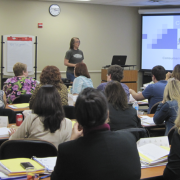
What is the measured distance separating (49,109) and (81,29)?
6.21 m

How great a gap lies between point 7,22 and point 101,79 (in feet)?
10.4

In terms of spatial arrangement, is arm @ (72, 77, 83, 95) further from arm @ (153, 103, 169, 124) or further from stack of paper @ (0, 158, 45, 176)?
stack of paper @ (0, 158, 45, 176)

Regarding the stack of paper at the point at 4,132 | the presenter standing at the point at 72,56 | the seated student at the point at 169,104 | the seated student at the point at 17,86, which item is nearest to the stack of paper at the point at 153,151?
the seated student at the point at 169,104

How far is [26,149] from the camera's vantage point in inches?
79.0

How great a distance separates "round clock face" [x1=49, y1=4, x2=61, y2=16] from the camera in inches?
304

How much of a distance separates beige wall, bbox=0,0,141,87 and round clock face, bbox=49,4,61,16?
9cm

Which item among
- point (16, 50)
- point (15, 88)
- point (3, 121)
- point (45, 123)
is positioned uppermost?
point (16, 50)

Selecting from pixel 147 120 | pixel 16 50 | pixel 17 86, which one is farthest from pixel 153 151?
pixel 16 50

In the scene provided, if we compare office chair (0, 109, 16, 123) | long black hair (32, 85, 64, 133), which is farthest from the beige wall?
long black hair (32, 85, 64, 133)

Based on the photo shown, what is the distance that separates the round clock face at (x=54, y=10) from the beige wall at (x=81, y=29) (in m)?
0.09

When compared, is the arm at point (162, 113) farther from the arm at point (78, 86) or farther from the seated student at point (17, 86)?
the seated student at point (17, 86)

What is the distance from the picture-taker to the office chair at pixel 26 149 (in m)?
1.97

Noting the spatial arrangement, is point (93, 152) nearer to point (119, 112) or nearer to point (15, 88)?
point (119, 112)

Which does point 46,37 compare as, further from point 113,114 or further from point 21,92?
point 113,114
